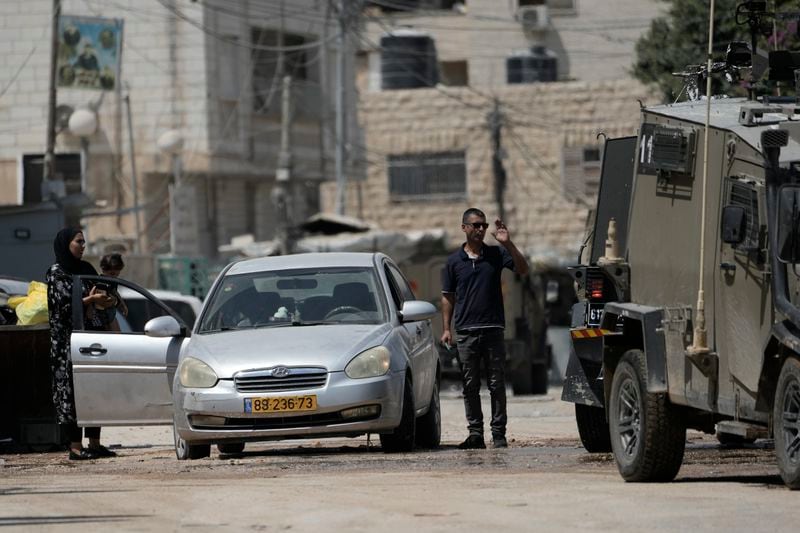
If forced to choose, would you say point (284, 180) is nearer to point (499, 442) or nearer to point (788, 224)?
point (499, 442)

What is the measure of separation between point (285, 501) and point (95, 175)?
31190 millimetres

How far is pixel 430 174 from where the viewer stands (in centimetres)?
5419

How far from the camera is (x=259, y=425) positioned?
14164 millimetres

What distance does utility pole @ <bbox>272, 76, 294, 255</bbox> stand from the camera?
38094mm

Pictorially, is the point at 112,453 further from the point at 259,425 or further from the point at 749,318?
the point at 749,318

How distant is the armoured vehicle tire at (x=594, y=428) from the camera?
1453 cm

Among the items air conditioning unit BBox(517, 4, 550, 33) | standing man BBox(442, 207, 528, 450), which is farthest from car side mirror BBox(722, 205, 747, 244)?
air conditioning unit BBox(517, 4, 550, 33)

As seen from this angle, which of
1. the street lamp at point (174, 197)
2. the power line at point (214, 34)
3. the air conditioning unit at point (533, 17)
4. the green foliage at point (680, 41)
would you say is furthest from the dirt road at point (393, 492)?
the air conditioning unit at point (533, 17)

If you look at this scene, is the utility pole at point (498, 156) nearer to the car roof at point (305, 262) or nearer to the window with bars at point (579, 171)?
the window with bars at point (579, 171)

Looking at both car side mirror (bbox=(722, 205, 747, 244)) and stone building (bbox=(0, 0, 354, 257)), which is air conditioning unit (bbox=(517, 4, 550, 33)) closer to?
stone building (bbox=(0, 0, 354, 257))

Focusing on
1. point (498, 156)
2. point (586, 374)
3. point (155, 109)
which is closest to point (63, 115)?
point (155, 109)

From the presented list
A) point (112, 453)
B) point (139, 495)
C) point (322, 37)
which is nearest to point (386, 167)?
point (322, 37)

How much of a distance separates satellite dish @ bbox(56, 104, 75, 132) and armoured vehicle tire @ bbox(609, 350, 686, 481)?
27.7 m

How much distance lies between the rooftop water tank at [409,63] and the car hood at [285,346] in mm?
40662
